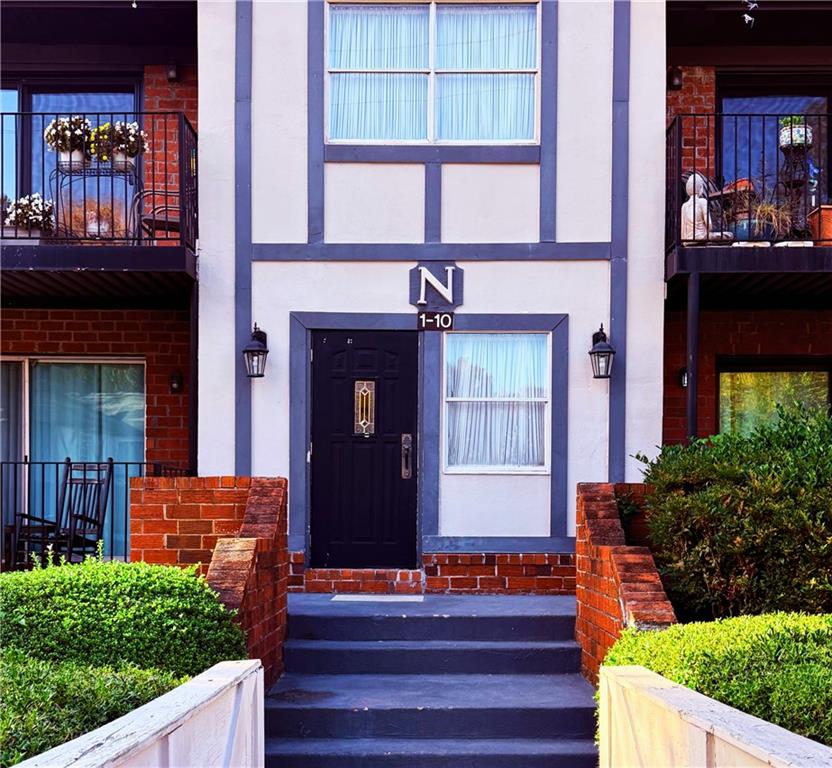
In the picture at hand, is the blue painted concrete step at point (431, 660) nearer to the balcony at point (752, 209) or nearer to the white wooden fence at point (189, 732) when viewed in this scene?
the white wooden fence at point (189, 732)

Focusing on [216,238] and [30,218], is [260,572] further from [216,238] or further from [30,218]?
[30,218]

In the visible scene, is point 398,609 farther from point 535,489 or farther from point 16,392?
point 16,392

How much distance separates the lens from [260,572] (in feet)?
19.1

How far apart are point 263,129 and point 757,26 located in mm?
4356

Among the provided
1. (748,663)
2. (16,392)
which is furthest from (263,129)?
(748,663)

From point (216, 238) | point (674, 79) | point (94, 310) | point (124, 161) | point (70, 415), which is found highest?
point (674, 79)

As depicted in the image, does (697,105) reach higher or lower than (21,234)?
higher

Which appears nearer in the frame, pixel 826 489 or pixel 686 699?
pixel 686 699

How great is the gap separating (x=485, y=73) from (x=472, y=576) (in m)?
3.94

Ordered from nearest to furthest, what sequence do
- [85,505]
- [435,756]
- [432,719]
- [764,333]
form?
[435,756] → [432,719] → [85,505] → [764,333]

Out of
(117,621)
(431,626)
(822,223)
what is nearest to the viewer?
(117,621)

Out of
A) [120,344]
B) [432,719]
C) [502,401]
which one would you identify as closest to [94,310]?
[120,344]

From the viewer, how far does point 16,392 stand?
948 centimetres

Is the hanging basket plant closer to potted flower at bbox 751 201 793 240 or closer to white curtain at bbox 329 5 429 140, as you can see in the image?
white curtain at bbox 329 5 429 140
